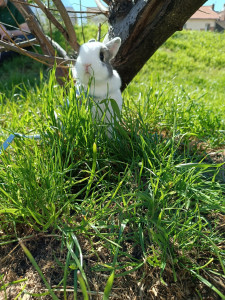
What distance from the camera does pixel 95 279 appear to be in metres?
0.99

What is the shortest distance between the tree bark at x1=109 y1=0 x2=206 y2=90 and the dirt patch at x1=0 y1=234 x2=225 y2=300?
4.02ft

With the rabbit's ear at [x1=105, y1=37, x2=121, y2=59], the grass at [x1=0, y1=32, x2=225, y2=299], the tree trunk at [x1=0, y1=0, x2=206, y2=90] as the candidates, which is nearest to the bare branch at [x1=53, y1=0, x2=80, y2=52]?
the tree trunk at [x1=0, y1=0, x2=206, y2=90]

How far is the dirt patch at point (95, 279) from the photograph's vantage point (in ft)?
3.17

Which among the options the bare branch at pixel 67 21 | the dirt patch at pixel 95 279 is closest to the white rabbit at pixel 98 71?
the bare branch at pixel 67 21

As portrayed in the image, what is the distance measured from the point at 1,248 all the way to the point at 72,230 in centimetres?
32

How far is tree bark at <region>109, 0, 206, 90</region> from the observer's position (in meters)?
1.59

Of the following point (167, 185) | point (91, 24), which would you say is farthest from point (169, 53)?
point (167, 185)

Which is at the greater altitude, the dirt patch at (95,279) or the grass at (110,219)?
the grass at (110,219)

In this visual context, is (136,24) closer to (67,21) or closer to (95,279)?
(67,21)

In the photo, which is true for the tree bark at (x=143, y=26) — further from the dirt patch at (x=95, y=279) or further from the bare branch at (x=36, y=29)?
the dirt patch at (x=95, y=279)

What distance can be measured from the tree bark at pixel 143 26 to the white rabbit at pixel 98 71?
0.21 metres

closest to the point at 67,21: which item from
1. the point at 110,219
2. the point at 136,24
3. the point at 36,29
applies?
the point at 36,29

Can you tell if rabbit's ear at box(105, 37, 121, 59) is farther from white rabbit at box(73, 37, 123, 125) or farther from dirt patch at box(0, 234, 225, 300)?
dirt patch at box(0, 234, 225, 300)

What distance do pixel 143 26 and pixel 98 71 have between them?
467mm
